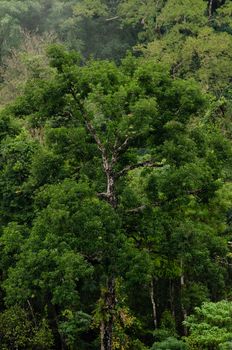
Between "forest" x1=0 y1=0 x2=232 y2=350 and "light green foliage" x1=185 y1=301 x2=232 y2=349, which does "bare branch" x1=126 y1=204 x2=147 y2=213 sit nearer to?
"forest" x1=0 y1=0 x2=232 y2=350

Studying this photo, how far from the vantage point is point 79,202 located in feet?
35.6

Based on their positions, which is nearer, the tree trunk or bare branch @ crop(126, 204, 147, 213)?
the tree trunk

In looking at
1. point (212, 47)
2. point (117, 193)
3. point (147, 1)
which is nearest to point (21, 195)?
point (117, 193)

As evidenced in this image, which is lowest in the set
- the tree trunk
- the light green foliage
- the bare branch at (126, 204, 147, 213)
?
the light green foliage

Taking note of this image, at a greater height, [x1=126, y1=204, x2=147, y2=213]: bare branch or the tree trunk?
[x1=126, y1=204, x2=147, y2=213]: bare branch

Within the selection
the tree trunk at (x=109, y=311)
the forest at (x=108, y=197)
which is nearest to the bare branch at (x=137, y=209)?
the forest at (x=108, y=197)

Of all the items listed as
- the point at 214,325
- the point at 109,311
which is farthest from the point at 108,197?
the point at 214,325

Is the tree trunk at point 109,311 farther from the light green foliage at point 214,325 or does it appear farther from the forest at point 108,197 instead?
the light green foliage at point 214,325

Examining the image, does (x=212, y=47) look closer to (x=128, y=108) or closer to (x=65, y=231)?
(x=128, y=108)

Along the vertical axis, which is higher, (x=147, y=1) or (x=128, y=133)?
(x=147, y=1)

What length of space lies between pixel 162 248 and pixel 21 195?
4.70m

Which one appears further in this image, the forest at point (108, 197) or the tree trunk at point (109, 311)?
the tree trunk at point (109, 311)

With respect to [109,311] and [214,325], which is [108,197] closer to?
[109,311]

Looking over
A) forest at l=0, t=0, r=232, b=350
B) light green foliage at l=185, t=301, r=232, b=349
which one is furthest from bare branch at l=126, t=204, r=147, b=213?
light green foliage at l=185, t=301, r=232, b=349
